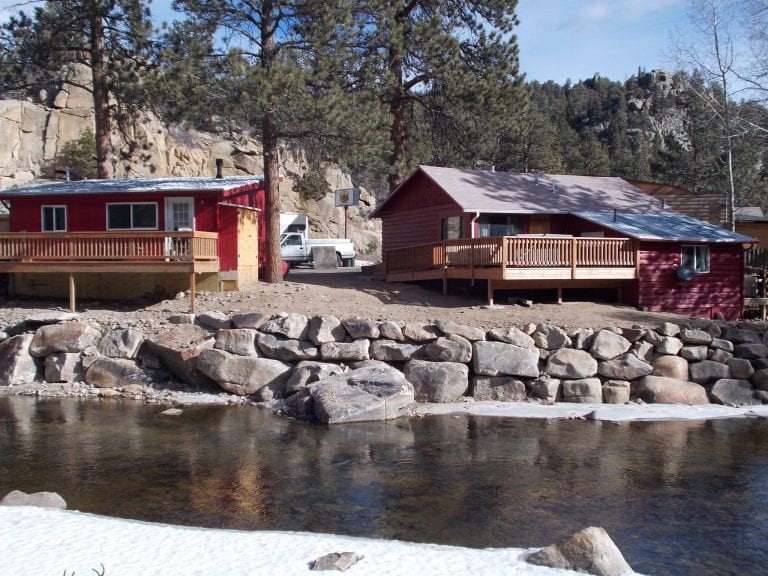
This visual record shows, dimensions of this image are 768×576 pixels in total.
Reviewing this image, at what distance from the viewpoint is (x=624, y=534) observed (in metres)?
9.18

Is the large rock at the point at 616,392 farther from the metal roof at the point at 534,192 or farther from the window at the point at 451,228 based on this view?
the window at the point at 451,228

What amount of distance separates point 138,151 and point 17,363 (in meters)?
29.8

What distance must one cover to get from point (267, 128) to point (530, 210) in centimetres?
929

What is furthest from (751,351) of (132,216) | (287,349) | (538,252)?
(132,216)

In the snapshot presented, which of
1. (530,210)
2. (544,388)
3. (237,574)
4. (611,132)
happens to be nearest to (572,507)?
(237,574)

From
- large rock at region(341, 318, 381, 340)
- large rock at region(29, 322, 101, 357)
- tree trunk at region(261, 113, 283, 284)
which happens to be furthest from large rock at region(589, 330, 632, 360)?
large rock at region(29, 322, 101, 357)

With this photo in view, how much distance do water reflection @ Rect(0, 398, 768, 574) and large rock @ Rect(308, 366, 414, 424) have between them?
0.39m

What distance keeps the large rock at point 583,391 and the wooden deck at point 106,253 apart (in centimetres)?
1095

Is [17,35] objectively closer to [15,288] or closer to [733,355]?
[15,288]

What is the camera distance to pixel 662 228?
23.2m

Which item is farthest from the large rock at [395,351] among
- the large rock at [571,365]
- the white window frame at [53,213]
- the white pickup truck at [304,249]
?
the white pickup truck at [304,249]

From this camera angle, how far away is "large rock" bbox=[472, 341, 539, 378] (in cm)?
1759

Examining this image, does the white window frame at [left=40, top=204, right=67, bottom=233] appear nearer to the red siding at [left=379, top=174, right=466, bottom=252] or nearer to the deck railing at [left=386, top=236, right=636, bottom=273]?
the red siding at [left=379, top=174, right=466, bottom=252]

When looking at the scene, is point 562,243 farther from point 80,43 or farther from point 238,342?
point 80,43
